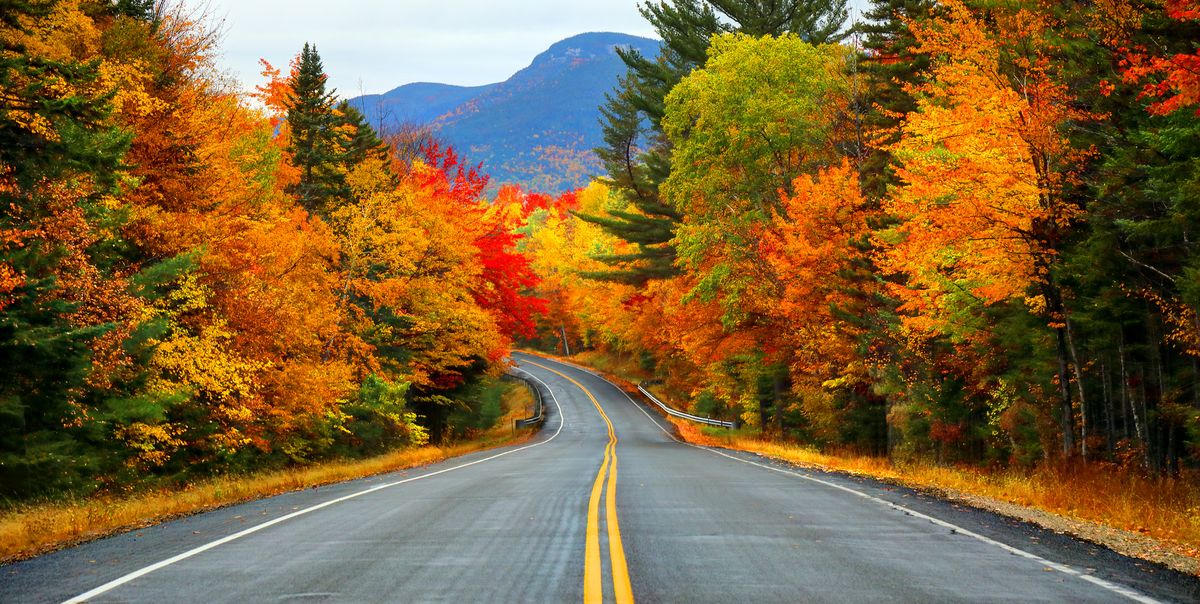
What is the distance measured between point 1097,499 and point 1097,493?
1.01 metres

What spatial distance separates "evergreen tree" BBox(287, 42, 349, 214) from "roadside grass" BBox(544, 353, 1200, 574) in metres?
24.9

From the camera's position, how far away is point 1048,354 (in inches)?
826

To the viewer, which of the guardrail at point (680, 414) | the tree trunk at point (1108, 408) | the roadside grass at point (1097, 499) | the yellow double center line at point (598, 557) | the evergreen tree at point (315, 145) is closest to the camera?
the yellow double center line at point (598, 557)

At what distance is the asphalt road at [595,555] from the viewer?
6656 millimetres

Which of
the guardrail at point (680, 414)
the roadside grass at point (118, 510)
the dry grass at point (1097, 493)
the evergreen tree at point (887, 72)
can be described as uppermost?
the evergreen tree at point (887, 72)

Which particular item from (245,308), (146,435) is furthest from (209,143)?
(146,435)

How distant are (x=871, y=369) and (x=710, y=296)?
7425 mm

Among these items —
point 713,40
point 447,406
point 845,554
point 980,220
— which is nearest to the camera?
point 845,554

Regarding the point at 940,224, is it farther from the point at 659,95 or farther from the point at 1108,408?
the point at 659,95

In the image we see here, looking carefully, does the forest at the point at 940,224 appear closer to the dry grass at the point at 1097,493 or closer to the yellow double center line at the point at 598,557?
the dry grass at the point at 1097,493

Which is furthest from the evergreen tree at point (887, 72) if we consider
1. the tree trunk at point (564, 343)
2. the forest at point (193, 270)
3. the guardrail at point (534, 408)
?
the tree trunk at point (564, 343)

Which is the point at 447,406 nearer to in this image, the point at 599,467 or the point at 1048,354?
the point at 599,467

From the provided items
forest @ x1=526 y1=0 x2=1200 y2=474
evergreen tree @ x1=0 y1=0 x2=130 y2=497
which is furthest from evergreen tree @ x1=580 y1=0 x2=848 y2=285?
evergreen tree @ x1=0 y1=0 x2=130 y2=497

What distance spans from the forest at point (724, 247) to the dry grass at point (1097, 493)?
2.11 meters
